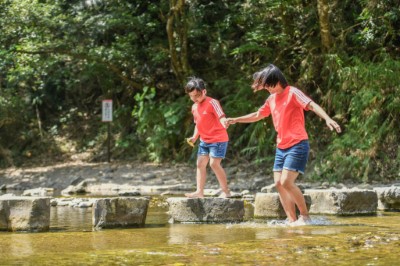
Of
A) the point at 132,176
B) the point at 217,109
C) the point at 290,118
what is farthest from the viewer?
the point at 132,176

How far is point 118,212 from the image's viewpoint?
796 centimetres

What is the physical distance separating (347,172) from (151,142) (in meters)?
6.74

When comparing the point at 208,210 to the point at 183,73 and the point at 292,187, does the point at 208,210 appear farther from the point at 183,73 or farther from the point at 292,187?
the point at 183,73

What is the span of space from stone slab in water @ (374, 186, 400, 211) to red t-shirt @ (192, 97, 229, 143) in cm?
227

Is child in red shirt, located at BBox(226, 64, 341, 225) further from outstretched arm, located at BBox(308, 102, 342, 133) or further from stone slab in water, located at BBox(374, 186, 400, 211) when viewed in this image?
stone slab in water, located at BBox(374, 186, 400, 211)

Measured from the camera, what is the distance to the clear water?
512 centimetres

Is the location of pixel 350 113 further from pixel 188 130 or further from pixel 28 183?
pixel 28 183

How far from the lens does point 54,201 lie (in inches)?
470

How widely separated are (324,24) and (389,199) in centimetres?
731

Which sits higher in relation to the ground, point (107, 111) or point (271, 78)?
point (271, 78)

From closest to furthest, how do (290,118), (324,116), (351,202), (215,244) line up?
1. (215,244)
2. (324,116)
3. (290,118)
4. (351,202)

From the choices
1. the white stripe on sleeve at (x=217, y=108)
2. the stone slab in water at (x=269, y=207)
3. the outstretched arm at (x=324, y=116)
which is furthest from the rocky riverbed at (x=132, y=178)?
the outstretched arm at (x=324, y=116)

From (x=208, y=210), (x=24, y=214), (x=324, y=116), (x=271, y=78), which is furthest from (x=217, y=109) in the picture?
(x=24, y=214)

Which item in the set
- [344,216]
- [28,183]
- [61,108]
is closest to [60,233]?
[344,216]
